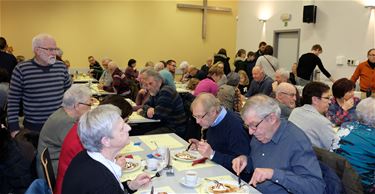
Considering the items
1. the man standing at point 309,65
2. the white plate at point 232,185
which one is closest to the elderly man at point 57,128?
the white plate at point 232,185

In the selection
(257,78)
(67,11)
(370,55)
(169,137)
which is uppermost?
(67,11)

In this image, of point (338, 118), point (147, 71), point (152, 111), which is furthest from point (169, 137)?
point (338, 118)

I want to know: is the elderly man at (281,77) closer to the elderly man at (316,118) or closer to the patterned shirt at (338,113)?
the patterned shirt at (338,113)

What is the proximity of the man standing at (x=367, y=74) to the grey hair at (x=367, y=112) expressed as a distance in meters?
3.95

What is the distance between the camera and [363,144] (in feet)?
7.42

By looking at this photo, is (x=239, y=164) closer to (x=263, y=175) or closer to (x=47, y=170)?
(x=263, y=175)

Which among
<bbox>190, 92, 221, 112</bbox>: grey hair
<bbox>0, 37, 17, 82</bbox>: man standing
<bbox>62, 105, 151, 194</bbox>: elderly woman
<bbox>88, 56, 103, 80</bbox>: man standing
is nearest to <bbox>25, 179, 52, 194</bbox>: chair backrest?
<bbox>62, 105, 151, 194</bbox>: elderly woman

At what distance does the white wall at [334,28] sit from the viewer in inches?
262

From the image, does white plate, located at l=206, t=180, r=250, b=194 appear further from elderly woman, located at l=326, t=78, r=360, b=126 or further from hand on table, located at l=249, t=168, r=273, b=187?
elderly woman, located at l=326, t=78, r=360, b=126

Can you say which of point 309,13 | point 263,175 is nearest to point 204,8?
point 309,13

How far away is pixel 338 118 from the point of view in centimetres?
356

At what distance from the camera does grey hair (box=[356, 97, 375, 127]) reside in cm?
234

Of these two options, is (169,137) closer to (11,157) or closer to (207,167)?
(207,167)

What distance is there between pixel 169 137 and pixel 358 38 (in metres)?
5.36
